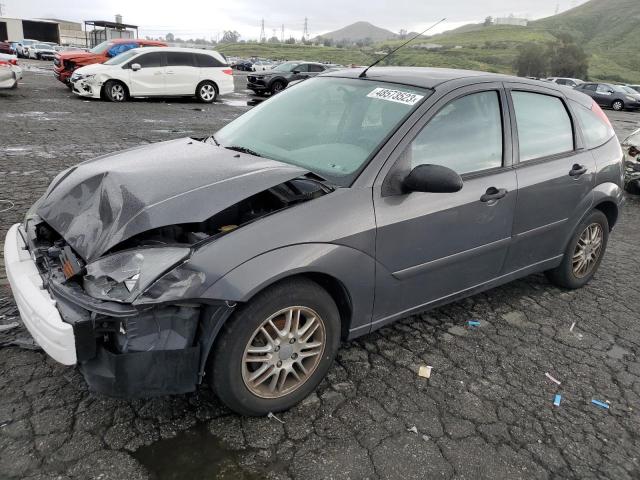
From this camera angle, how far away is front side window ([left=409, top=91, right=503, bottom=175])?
2963mm

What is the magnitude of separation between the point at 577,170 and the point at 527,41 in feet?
357

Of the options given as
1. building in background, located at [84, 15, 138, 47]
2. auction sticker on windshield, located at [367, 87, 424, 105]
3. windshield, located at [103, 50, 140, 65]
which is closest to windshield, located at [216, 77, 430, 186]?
auction sticker on windshield, located at [367, 87, 424, 105]

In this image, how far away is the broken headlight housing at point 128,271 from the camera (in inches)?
83.3

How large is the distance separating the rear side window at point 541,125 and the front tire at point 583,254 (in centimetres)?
71

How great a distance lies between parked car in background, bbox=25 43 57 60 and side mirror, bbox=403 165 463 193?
4548 centimetres

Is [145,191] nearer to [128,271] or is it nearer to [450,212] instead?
[128,271]

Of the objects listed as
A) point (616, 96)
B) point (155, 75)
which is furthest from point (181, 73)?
point (616, 96)

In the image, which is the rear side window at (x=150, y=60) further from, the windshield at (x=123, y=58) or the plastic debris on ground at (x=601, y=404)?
the plastic debris on ground at (x=601, y=404)

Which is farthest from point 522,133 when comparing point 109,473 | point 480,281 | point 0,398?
point 0,398

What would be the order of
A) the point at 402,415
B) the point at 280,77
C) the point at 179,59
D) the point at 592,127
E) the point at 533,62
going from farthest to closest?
1. the point at 533,62
2. the point at 280,77
3. the point at 179,59
4. the point at 592,127
5. the point at 402,415

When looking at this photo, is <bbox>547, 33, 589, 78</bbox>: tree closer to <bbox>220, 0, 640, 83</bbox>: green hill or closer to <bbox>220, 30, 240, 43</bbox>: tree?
<bbox>220, 0, 640, 83</bbox>: green hill

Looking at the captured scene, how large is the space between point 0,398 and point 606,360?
141 inches

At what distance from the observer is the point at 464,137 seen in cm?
318

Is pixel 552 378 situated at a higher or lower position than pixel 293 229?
lower
